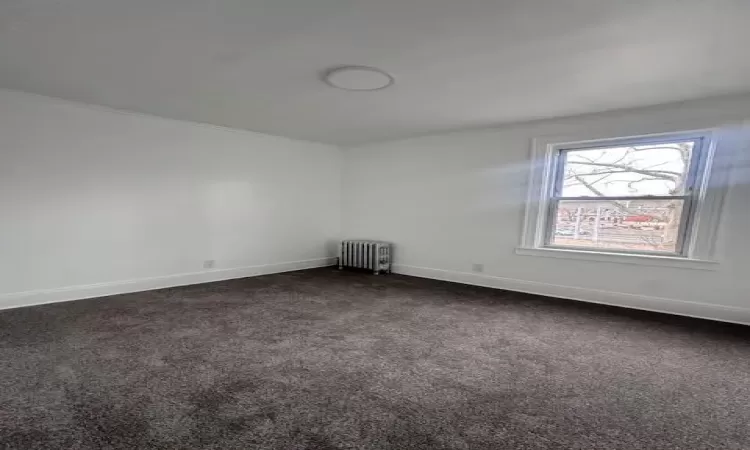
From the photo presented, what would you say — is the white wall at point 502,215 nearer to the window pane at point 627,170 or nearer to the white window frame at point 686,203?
the white window frame at point 686,203

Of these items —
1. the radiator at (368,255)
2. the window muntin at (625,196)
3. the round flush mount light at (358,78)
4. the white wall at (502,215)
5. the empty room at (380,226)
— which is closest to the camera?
the empty room at (380,226)

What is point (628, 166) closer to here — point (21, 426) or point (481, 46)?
point (481, 46)

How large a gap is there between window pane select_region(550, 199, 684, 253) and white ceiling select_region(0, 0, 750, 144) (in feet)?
3.39

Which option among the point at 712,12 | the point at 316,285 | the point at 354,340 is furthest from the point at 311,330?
the point at 712,12

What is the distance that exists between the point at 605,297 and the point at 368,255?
9.97 ft

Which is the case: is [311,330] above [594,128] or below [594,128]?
below

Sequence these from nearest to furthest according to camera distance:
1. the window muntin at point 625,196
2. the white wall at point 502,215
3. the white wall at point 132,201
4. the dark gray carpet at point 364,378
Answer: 1. the dark gray carpet at point 364,378
2. the white wall at point 502,215
3. the white wall at point 132,201
4. the window muntin at point 625,196

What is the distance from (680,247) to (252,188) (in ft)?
16.4

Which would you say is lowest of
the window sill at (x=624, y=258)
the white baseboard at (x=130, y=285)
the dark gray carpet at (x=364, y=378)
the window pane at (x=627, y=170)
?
the white baseboard at (x=130, y=285)

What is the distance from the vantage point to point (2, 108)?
301 centimetres

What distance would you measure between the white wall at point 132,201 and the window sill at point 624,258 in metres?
3.47

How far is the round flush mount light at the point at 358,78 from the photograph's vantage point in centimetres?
245

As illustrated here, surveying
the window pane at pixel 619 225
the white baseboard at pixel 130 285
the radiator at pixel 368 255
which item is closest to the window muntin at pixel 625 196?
the window pane at pixel 619 225

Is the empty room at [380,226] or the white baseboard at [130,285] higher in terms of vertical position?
the empty room at [380,226]
